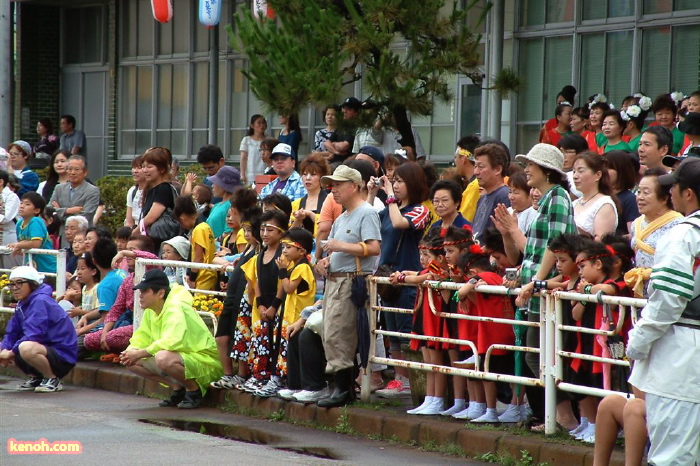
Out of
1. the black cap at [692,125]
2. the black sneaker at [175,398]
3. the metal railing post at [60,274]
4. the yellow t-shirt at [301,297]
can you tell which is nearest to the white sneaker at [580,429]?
the yellow t-shirt at [301,297]

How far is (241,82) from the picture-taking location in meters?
22.1

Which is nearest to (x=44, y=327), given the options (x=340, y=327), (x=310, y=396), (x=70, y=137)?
(x=310, y=396)

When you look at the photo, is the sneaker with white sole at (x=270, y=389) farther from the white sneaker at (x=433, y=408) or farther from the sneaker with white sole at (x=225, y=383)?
the white sneaker at (x=433, y=408)

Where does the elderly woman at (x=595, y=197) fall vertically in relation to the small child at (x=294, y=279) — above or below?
above

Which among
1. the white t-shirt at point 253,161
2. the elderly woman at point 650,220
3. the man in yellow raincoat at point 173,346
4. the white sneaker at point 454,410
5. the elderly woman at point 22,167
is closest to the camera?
the elderly woman at point 650,220

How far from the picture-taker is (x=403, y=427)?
885cm

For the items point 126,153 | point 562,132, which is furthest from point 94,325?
point 126,153

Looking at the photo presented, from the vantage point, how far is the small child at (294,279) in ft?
32.7

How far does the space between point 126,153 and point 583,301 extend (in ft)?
60.6

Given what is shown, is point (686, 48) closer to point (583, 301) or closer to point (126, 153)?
point (583, 301)

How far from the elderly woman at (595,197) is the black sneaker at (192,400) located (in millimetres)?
4116

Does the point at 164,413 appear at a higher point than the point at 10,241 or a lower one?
lower

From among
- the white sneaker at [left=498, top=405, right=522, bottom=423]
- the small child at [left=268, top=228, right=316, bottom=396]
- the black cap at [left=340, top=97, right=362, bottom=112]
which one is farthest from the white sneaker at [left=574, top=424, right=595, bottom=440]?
the black cap at [left=340, top=97, right=362, bottom=112]

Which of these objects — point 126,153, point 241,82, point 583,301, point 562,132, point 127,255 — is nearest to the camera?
point 583,301
